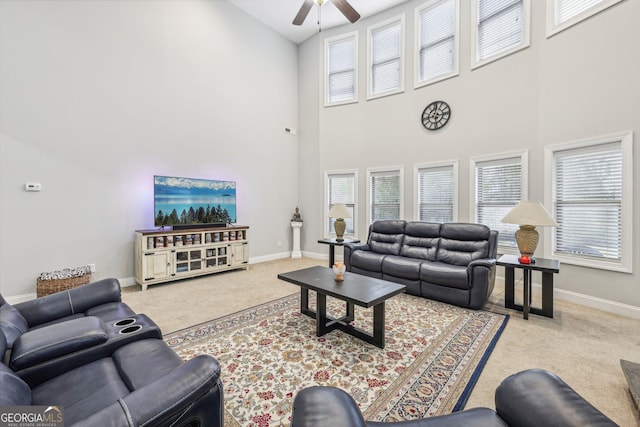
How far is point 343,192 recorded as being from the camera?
643 centimetres

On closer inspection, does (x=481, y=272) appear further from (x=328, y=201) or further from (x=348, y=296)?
(x=328, y=201)

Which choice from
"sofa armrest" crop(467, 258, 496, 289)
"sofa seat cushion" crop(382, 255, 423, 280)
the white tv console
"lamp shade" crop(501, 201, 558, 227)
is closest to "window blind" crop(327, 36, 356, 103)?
the white tv console

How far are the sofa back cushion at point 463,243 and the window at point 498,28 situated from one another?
2.84 metres

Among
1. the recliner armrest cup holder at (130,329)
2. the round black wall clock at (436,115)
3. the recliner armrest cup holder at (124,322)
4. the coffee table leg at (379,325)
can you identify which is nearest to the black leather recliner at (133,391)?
the recliner armrest cup holder at (130,329)

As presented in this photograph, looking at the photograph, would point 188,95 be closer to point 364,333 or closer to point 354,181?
point 354,181

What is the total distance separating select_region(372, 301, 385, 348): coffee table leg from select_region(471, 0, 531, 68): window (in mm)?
4525

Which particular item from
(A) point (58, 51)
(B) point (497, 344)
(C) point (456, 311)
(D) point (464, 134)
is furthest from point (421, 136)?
(A) point (58, 51)

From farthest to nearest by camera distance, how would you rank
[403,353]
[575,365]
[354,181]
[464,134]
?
[354,181], [464,134], [403,353], [575,365]

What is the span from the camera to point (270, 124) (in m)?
6.46

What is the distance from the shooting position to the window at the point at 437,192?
496cm

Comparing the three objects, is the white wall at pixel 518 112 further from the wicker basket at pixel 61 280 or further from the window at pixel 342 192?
the wicker basket at pixel 61 280

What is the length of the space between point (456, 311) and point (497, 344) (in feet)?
2.58

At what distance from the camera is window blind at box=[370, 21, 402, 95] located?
18.7ft

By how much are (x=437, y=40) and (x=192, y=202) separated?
5.53 meters
